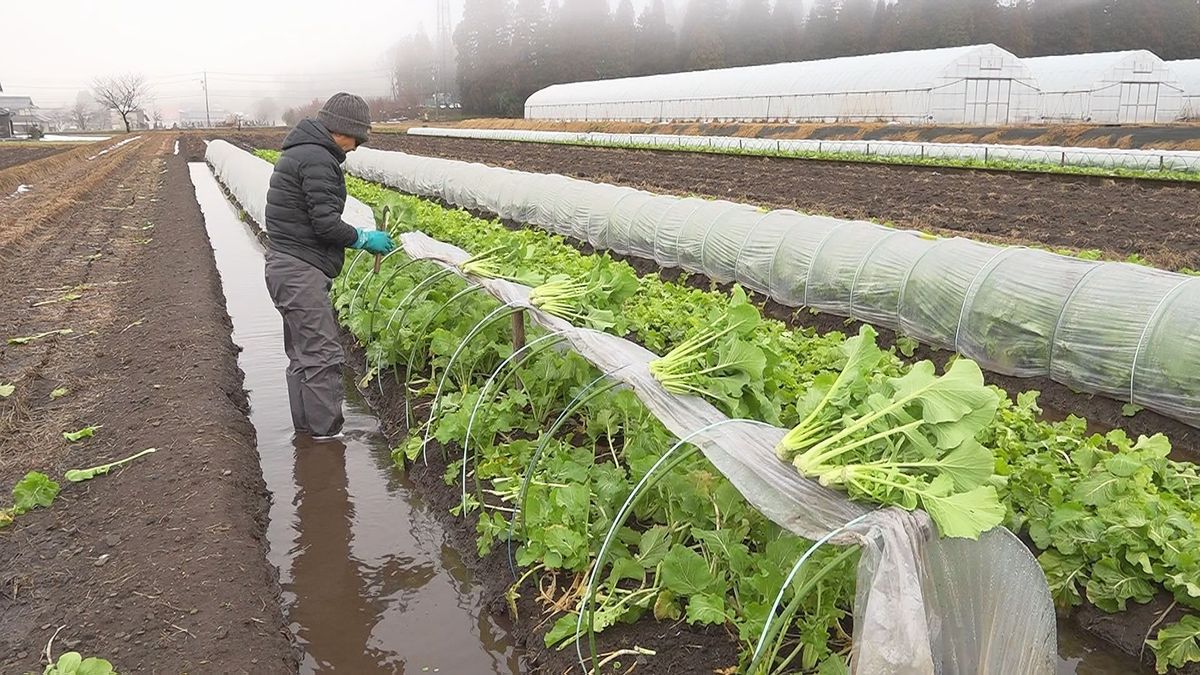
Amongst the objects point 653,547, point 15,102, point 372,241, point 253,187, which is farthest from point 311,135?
point 15,102

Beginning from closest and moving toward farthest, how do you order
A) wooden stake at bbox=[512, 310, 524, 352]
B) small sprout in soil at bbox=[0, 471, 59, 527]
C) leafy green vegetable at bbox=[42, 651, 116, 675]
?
leafy green vegetable at bbox=[42, 651, 116, 675] → small sprout in soil at bbox=[0, 471, 59, 527] → wooden stake at bbox=[512, 310, 524, 352]

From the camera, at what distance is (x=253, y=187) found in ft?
58.0

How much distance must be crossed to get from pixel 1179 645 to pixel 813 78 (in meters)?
36.9

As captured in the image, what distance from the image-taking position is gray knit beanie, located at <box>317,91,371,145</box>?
585 centimetres

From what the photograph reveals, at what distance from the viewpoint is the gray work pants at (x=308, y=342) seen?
6074mm

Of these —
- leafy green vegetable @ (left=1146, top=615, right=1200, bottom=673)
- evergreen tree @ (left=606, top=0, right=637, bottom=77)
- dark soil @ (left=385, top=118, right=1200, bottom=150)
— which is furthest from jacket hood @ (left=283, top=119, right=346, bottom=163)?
evergreen tree @ (left=606, top=0, right=637, bottom=77)

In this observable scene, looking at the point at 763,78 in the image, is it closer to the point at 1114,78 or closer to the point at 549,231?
the point at 1114,78

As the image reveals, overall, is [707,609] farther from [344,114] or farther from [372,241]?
[344,114]

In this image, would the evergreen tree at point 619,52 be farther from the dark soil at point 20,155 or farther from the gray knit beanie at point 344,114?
the gray knit beanie at point 344,114

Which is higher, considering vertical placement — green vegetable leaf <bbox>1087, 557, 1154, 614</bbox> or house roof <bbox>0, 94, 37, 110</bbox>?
house roof <bbox>0, 94, 37, 110</bbox>

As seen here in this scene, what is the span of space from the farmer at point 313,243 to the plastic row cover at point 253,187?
4.84 meters

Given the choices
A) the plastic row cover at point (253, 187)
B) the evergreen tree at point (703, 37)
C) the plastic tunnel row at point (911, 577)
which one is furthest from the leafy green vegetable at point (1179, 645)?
the evergreen tree at point (703, 37)

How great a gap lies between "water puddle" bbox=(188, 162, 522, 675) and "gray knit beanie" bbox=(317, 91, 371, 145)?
2206 millimetres

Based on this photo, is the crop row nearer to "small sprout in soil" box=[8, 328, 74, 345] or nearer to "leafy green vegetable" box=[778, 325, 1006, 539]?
"leafy green vegetable" box=[778, 325, 1006, 539]
